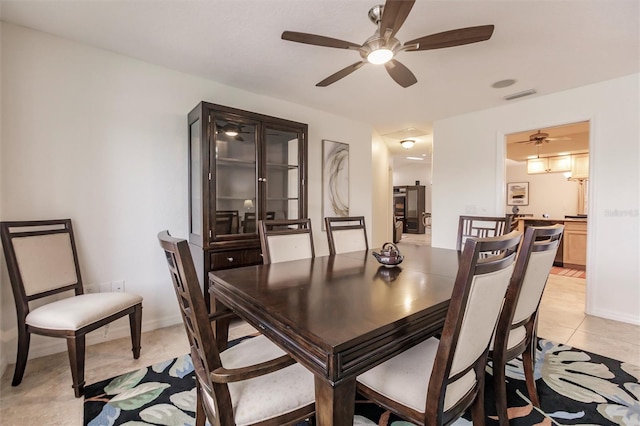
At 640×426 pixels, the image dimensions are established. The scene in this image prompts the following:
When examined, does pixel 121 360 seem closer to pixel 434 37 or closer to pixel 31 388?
pixel 31 388

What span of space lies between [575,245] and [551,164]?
2.48 metres

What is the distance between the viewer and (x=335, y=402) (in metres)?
0.85

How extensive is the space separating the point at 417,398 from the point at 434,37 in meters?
1.84

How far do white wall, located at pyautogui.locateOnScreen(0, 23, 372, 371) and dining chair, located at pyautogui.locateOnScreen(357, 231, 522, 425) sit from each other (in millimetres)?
2355

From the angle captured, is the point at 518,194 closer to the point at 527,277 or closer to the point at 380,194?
the point at 380,194

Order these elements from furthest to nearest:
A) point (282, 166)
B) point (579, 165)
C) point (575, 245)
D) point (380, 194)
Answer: point (579, 165) → point (380, 194) → point (575, 245) → point (282, 166)

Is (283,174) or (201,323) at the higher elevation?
(283,174)

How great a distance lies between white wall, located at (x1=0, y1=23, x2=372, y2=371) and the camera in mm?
2115

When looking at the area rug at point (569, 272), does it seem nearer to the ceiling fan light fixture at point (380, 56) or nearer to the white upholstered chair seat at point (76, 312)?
the ceiling fan light fixture at point (380, 56)

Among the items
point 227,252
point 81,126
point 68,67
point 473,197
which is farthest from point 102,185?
point 473,197

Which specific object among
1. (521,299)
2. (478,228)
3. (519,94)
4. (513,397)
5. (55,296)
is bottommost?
(513,397)

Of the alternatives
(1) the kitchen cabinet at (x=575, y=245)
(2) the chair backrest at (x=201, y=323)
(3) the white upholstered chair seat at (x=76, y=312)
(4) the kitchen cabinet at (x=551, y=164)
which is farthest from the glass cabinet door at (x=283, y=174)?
(4) the kitchen cabinet at (x=551, y=164)

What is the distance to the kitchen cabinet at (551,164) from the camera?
655 centimetres

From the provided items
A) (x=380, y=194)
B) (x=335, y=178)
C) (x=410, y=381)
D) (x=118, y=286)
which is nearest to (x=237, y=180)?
(x=118, y=286)
